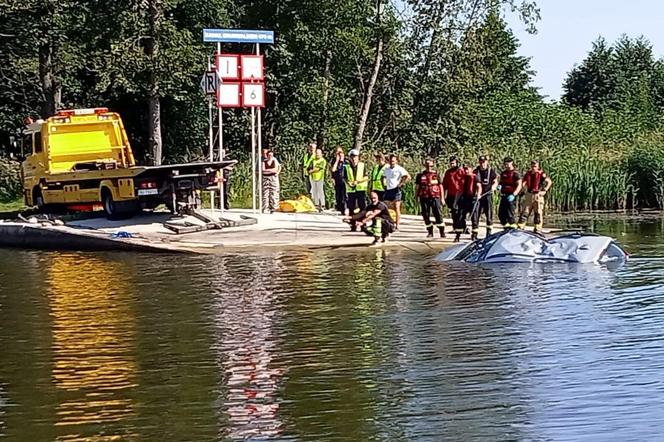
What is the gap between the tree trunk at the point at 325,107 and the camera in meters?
41.4

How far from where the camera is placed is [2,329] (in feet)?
44.1

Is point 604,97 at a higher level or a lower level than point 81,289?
higher

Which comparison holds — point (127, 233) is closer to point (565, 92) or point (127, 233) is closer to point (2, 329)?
point (2, 329)

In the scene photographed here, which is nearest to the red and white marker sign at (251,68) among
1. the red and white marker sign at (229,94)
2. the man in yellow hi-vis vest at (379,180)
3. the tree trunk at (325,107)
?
the red and white marker sign at (229,94)

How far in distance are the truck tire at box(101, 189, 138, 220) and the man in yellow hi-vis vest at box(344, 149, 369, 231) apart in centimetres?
484

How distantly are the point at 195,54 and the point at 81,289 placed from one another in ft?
68.7

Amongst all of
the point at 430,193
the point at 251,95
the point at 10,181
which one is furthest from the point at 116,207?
the point at 10,181

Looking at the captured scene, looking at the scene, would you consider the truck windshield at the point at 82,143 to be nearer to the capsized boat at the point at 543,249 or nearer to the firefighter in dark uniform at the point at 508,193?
the firefighter in dark uniform at the point at 508,193

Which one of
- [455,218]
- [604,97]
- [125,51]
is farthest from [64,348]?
[604,97]

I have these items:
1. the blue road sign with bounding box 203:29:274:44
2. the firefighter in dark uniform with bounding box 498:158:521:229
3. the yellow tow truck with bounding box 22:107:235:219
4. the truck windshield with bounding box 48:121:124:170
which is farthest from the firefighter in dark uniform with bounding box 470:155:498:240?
the truck windshield with bounding box 48:121:124:170

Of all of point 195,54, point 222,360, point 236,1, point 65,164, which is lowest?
point 222,360

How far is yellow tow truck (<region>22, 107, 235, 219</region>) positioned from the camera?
25.3 m

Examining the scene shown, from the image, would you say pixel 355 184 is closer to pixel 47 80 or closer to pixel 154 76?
pixel 154 76

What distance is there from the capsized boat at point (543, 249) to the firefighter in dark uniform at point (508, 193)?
3.53m
